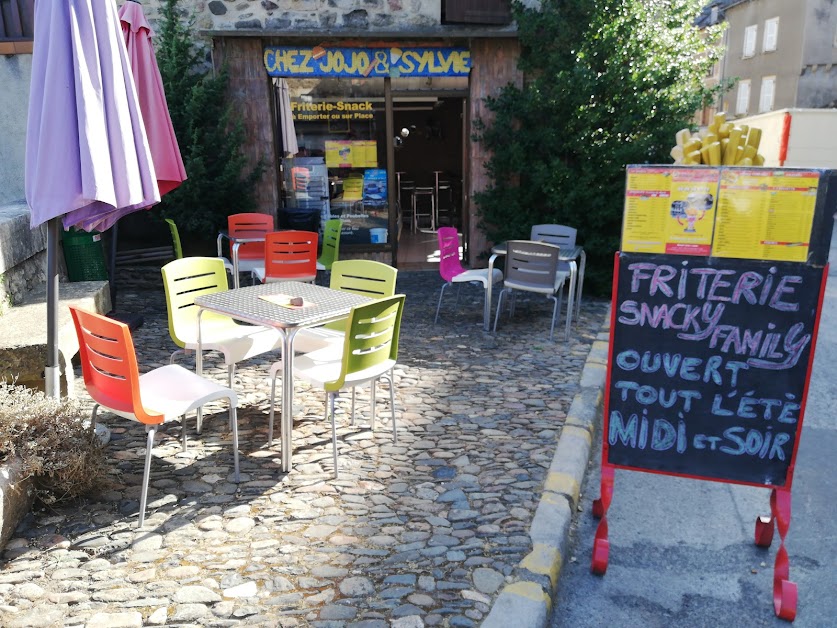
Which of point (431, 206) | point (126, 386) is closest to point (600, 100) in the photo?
point (126, 386)

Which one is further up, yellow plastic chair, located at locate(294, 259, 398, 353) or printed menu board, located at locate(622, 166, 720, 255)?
printed menu board, located at locate(622, 166, 720, 255)

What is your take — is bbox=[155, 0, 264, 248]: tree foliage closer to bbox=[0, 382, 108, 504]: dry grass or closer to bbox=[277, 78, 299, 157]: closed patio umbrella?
bbox=[277, 78, 299, 157]: closed patio umbrella

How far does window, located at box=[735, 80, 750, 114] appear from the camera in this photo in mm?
28109

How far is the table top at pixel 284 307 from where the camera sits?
3793mm

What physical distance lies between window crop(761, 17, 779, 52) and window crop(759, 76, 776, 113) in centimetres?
109

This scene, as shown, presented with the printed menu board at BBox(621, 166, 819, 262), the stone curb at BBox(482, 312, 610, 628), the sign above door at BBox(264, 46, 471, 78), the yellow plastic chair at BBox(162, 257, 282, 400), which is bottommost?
the stone curb at BBox(482, 312, 610, 628)

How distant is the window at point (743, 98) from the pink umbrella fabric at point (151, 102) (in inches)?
1106

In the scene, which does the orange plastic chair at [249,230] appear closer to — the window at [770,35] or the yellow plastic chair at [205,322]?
the yellow plastic chair at [205,322]

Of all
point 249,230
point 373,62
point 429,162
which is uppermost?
point 373,62

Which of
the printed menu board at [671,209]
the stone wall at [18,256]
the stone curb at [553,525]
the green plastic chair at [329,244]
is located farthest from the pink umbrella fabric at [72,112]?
the green plastic chair at [329,244]

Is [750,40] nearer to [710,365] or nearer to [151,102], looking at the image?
[151,102]

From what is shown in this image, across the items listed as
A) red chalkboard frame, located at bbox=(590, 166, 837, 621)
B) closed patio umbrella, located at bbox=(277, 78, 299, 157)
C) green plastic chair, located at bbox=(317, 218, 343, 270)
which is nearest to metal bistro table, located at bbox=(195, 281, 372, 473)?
red chalkboard frame, located at bbox=(590, 166, 837, 621)

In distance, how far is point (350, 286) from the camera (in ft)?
16.4

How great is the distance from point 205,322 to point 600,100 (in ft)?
18.0
